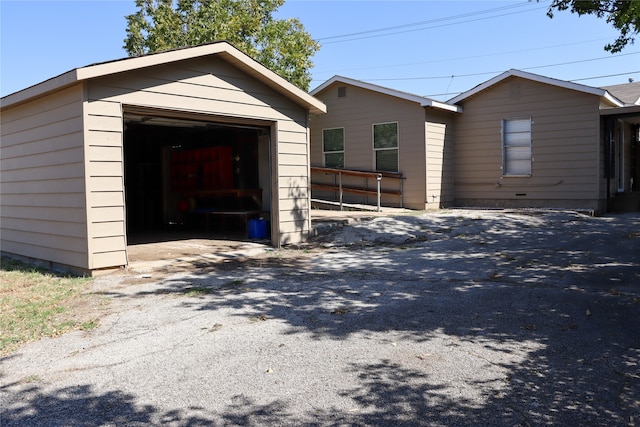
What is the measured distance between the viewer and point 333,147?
17.3 m

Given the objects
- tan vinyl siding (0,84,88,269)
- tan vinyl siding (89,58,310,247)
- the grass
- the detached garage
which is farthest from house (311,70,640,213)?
the grass

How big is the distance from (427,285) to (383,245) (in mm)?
3744

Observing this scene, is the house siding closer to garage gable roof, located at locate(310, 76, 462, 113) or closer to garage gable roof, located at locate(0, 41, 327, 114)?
garage gable roof, located at locate(310, 76, 462, 113)

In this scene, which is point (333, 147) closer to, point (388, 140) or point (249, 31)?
point (388, 140)

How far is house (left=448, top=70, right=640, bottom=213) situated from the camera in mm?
14055

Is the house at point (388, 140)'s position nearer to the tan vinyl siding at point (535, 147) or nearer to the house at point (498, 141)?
the house at point (498, 141)

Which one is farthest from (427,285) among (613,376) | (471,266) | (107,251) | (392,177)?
(392,177)

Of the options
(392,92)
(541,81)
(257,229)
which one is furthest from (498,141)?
(257,229)

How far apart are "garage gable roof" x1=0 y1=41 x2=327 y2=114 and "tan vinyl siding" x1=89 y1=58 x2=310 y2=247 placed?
171 mm

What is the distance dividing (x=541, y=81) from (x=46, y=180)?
1247 centimetres

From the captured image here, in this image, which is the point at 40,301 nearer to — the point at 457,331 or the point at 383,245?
the point at 457,331

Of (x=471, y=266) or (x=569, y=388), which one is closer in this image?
(x=569, y=388)

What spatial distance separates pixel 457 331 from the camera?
453cm

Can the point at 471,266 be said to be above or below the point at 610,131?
below
